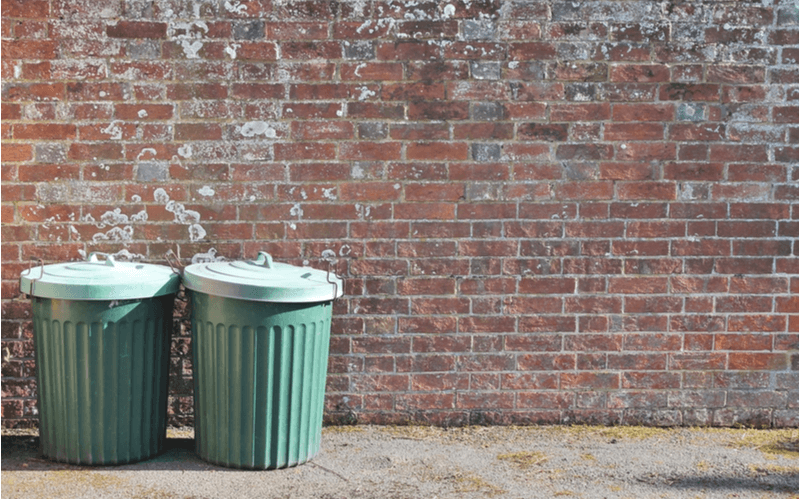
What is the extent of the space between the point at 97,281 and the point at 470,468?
2043 mm

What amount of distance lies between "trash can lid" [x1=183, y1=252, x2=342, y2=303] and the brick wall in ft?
1.48

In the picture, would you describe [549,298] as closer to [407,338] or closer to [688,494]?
[407,338]

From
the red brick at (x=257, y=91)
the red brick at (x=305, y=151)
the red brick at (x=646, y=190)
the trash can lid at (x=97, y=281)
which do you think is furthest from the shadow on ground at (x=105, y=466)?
the red brick at (x=646, y=190)

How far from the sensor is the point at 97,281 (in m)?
3.66

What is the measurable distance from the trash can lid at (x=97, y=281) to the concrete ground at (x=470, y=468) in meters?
0.88

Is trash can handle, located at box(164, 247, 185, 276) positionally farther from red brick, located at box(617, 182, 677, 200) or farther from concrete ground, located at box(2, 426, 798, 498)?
red brick, located at box(617, 182, 677, 200)

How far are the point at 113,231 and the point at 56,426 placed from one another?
1.08m

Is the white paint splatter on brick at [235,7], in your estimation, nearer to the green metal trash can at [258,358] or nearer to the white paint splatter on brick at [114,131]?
the white paint splatter on brick at [114,131]

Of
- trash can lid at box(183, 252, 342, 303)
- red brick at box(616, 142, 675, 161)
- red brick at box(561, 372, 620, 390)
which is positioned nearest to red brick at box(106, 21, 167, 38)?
trash can lid at box(183, 252, 342, 303)

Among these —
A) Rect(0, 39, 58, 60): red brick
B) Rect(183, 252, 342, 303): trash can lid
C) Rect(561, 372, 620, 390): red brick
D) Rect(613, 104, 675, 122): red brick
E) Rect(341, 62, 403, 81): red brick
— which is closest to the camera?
Rect(183, 252, 342, 303): trash can lid

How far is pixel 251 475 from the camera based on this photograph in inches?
147

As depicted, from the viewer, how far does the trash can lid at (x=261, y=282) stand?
3588 millimetres

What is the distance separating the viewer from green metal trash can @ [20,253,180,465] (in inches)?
144

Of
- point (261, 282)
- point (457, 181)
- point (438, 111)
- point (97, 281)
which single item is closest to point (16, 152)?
point (97, 281)
